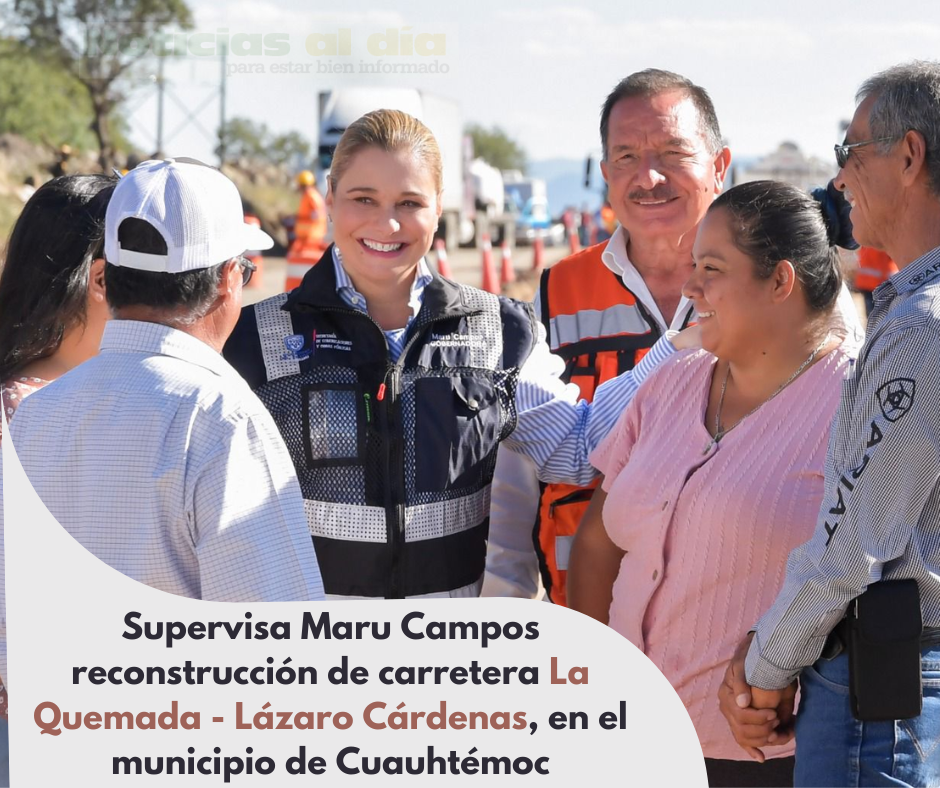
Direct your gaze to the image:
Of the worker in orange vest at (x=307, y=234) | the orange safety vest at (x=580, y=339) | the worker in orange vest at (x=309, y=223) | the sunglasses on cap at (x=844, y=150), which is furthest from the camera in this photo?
the worker in orange vest at (x=309, y=223)

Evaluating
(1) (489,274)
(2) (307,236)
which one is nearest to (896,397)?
(2) (307,236)

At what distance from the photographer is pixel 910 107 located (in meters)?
1.91

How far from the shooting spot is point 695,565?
224 cm

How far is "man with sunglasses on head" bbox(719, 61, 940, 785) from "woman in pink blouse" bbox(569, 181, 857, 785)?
22cm

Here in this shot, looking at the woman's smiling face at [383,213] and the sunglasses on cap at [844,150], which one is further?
the woman's smiling face at [383,213]

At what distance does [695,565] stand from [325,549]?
2.62ft

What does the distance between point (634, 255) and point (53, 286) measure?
159 cm

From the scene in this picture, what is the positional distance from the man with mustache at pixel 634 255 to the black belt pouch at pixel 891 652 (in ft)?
3.50

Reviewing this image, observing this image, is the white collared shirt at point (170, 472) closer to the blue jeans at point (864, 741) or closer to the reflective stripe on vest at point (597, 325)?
the blue jeans at point (864, 741)

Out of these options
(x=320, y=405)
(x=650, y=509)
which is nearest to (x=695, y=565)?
(x=650, y=509)

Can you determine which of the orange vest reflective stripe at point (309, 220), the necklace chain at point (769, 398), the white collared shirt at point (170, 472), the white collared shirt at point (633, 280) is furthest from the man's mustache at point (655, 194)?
the orange vest reflective stripe at point (309, 220)

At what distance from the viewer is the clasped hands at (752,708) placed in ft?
6.78

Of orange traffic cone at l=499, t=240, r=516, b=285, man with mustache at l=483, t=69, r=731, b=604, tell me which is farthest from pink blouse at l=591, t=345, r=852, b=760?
orange traffic cone at l=499, t=240, r=516, b=285

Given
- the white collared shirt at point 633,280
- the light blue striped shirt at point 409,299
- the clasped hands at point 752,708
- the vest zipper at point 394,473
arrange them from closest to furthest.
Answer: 1. the clasped hands at point 752,708
2. the vest zipper at point 394,473
3. the light blue striped shirt at point 409,299
4. the white collared shirt at point 633,280
